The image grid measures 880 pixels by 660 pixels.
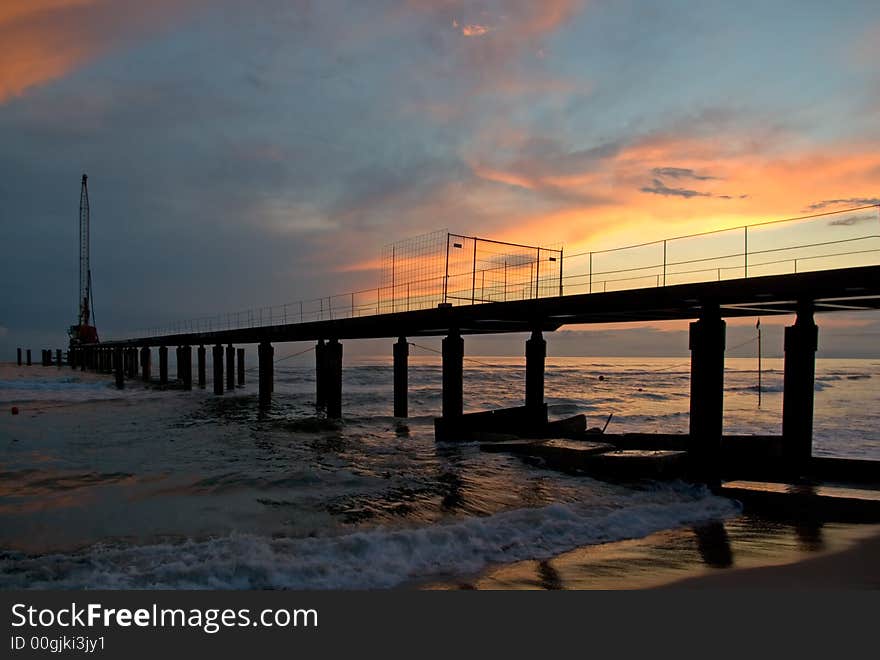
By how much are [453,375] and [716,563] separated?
13.3 m

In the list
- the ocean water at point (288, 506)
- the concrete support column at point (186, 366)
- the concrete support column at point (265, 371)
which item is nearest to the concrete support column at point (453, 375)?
the ocean water at point (288, 506)

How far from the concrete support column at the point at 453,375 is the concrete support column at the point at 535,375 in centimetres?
247

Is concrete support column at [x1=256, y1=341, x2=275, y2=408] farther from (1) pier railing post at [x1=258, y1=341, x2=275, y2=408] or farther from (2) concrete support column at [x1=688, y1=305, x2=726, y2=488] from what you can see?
(2) concrete support column at [x1=688, y1=305, x2=726, y2=488]

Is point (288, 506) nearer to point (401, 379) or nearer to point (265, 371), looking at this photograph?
point (401, 379)

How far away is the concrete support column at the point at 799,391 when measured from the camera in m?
13.6

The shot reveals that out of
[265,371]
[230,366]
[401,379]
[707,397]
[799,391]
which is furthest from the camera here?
[230,366]

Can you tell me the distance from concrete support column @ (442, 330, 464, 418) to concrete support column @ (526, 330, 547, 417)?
97.4 inches

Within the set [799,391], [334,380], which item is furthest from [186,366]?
[799,391]

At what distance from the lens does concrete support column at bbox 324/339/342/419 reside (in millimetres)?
28750

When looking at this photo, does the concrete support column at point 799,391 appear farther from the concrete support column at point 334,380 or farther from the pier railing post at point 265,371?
the pier railing post at point 265,371

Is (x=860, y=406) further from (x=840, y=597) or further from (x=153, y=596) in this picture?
(x=153, y=596)

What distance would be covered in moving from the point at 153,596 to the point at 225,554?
7.25ft

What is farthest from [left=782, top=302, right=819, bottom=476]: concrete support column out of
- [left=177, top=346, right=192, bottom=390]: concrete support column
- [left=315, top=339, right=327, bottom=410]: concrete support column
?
[left=177, top=346, right=192, bottom=390]: concrete support column

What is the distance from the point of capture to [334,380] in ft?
94.7
